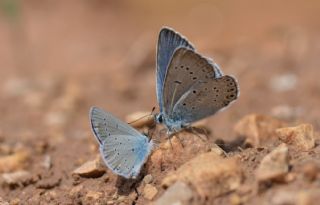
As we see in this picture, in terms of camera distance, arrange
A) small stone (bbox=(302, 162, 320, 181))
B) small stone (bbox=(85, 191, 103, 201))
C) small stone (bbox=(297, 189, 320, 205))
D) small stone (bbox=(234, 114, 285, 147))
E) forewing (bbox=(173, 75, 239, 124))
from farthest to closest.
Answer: small stone (bbox=(234, 114, 285, 147)), forewing (bbox=(173, 75, 239, 124)), small stone (bbox=(85, 191, 103, 201)), small stone (bbox=(302, 162, 320, 181)), small stone (bbox=(297, 189, 320, 205))

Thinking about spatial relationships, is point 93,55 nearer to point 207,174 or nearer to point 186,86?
point 186,86

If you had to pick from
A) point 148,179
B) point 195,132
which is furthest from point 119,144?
point 195,132

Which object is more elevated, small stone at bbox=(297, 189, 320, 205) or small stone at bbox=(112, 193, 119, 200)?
small stone at bbox=(112, 193, 119, 200)

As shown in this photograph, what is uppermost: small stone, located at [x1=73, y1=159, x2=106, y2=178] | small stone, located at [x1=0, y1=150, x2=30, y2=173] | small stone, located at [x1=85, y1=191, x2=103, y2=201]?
small stone, located at [x1=0, y1=150, x2=30, y2=173]

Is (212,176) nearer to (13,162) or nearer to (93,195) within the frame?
(93,195)

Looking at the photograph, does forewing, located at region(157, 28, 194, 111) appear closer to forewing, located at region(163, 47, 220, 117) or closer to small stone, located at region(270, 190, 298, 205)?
forewing, located at region(163, 47, 220, 117)

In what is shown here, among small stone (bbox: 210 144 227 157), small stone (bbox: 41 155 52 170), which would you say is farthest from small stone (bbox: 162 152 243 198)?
small stone (bbox: 41 155 52 170)

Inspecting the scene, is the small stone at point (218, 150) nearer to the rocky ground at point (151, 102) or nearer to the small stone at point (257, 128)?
the rocky ground at point (151, 102)
